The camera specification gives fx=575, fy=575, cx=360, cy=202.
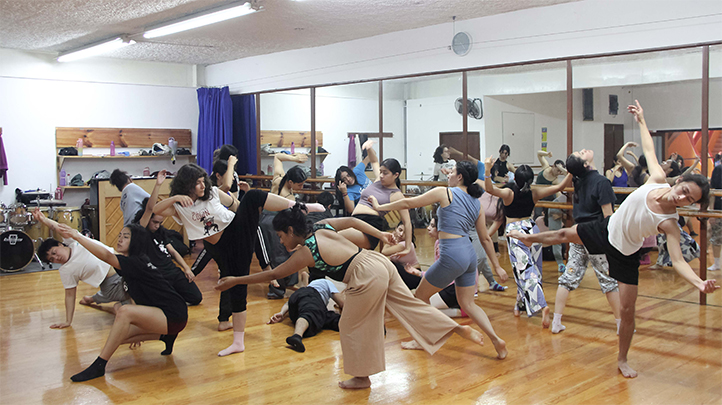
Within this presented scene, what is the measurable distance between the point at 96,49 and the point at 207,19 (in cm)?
274

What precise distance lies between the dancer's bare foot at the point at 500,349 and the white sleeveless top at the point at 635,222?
3.30 ft

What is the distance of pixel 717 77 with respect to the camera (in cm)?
529

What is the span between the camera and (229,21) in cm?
702

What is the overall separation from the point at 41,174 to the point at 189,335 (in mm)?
5936

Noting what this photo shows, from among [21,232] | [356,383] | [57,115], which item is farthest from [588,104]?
[57,115]

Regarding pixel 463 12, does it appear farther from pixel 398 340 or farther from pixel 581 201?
pixel 398 340

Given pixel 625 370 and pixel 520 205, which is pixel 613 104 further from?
pixel 625 370

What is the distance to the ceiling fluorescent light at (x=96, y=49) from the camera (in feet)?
25.8

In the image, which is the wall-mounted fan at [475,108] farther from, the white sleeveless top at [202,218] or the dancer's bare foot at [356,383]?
the dancer's bare foot at [356,383]

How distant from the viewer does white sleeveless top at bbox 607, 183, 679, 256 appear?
323 cm

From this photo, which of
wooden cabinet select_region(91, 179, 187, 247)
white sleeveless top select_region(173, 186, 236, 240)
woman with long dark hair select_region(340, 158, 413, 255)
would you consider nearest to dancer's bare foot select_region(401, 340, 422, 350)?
woman with long dark hair select_region(340, 158, 413, 255)

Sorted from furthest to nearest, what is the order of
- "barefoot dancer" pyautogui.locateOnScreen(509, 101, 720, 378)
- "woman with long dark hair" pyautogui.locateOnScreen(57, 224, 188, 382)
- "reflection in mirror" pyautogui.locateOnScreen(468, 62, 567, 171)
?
"reflection in mirror" pyautogui.locateOnScreen(468, 62, 567, 171)
"woman with long dark hair" pyautogui.locateOnScreen(57, 224, 188, 382)
"barefoot dancer" pyautogui.locateOnScreen(509, 101, 720, 378)

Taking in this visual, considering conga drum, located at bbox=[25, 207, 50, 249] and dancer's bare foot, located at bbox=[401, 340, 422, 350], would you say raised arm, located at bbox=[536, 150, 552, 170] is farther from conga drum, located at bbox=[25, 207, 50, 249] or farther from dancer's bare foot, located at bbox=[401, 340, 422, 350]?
conga drum, located at bbox=[25, 207, 50, 249]

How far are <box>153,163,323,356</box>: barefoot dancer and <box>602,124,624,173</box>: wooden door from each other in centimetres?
381
